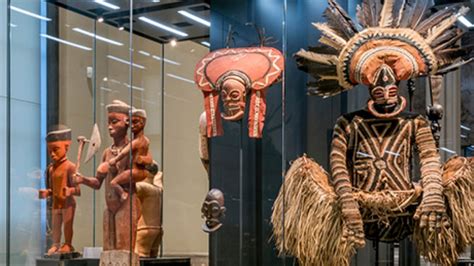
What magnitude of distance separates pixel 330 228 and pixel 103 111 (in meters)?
0.75

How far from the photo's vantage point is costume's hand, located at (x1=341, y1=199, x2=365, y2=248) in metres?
2.13

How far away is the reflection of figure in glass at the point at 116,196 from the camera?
7.70 ft

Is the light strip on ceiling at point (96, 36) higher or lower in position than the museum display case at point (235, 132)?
higher

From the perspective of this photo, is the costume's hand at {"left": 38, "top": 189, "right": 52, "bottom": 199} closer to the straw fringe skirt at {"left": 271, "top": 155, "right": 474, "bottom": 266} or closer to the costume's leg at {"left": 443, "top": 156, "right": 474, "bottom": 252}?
the straw fringe skirt at {"left": 271, "top": 155, "right": 474, "bottom": 266}

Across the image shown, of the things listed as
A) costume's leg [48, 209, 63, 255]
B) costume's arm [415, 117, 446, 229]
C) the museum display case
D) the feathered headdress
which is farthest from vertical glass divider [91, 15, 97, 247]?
costume's arm [415, 117, 446, 229]

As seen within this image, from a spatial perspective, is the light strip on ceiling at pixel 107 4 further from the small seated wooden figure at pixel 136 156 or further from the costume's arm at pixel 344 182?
the costume's arm at pixel 344 182

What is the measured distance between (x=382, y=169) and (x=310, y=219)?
223 mm

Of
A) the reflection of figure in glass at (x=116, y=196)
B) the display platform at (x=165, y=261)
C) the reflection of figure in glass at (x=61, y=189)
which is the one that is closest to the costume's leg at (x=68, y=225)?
the reflection of figure in glass at (x=61, y=189)

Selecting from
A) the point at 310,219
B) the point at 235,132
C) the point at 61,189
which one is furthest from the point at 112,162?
the point at 310,219

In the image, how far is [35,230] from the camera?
2.60m

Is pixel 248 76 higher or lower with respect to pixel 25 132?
higher

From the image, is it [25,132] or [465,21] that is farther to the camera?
[25,132]

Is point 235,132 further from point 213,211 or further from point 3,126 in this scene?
point 3,126

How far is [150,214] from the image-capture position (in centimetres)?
251
